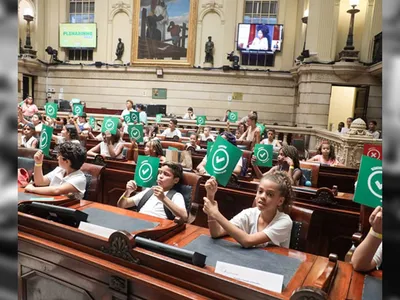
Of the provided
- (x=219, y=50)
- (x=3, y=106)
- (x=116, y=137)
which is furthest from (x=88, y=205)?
(x=219, y=50)

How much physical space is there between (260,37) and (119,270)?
13718 mm

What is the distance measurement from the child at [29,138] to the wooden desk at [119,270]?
3511 mm

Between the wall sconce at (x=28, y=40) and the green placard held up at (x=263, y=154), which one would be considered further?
the wall sconce at (x=28, y=40)

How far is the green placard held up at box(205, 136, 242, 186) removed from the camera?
2127 mm

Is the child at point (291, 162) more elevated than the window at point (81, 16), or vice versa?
the window at point (81, 16)

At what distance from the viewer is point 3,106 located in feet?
1.34

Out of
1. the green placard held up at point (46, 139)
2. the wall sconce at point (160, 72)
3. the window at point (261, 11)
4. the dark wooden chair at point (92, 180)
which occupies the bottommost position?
the dark wooden chair at point (92, 180)

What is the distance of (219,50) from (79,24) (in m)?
6.94

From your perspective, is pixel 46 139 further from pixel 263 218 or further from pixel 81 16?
pixel 81 16

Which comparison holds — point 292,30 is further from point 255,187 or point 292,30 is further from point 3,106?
point 3,106

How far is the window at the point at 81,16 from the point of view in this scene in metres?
15.9

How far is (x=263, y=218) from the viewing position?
2105 mm

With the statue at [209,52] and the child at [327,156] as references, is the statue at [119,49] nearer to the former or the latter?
the statue at [209,52]

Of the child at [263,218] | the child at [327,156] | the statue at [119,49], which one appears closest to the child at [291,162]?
the child at [327,156]
